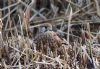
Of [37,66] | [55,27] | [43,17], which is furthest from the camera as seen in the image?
[43,17]

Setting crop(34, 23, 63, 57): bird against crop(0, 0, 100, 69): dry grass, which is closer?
crop(0, 0, 100, 69): dry grass

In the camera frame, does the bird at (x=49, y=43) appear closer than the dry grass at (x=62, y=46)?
No

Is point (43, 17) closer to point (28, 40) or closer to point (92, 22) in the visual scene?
point (92, 22)

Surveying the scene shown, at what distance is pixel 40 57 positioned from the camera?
1.67 metres

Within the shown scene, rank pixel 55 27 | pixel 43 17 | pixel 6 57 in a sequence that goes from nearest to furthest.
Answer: pixel 6 57 < pixel 55 27 < pixel 43 17

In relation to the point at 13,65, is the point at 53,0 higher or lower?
higher

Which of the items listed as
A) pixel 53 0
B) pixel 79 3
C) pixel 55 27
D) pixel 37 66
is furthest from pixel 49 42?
pixel 53 0

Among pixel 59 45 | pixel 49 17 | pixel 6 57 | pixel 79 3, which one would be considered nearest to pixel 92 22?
pixel 79 3

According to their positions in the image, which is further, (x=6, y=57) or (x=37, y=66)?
(x=6, y=57)

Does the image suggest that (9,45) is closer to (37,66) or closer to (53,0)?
(37,66)

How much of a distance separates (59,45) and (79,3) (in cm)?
75

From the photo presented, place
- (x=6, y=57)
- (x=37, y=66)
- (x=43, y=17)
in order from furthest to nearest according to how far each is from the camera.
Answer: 1. (x=43, y=17)
2. (x=6, y=57)
3. (x=37, y=66)

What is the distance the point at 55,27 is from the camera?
233 centimetres

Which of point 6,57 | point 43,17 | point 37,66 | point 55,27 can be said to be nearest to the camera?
point 37,66
